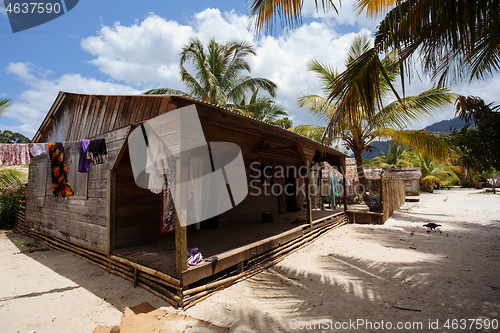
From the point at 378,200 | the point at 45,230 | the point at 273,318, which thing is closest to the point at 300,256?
the point at 273,318

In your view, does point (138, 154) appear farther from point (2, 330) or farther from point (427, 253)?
point (427, 253)

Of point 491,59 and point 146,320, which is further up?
point 491,59

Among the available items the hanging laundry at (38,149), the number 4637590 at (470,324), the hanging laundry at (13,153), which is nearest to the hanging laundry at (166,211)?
the number 4637590 at (470,324)

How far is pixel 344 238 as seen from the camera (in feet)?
26.6

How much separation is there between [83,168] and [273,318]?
17.4 ft

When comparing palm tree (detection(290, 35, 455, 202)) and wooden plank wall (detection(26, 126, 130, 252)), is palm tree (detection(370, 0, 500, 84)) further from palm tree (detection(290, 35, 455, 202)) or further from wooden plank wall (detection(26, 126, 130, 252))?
wooden plank wall (detection(26, 126, 130, 252))

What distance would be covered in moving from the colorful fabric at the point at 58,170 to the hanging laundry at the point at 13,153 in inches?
Answer: 45.2

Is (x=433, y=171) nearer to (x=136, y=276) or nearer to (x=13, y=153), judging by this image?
(x=136, y=276)

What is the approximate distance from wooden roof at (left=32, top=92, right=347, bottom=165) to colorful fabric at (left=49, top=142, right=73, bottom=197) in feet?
1.63

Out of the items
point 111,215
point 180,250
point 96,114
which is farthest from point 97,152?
point 180,250

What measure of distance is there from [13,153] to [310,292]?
8.83 m

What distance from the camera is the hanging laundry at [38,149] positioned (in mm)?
6629

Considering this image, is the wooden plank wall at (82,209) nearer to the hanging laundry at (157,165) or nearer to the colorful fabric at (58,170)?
the colorful fabric at (58,170)

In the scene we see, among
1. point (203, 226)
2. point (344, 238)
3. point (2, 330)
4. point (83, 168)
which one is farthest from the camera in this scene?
point (344, 238)
